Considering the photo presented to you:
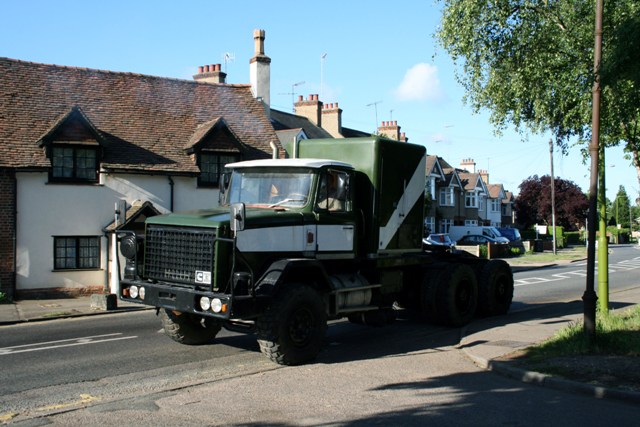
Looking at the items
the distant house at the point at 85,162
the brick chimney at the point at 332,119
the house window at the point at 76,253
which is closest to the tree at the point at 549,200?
the brick chimney at the point at 332,119

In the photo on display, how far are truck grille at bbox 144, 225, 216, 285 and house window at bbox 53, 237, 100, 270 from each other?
37.0 ft

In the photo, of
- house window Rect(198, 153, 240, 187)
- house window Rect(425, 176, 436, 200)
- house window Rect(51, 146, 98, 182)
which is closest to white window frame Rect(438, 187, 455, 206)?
house window Rect(425, 176, 436, 200)

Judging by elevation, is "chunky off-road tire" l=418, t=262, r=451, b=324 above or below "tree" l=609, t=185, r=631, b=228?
below

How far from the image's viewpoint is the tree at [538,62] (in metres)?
14.1

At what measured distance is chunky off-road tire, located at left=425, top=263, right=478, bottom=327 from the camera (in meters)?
12.5

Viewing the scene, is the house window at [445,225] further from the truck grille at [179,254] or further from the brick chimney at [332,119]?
the truck grille at [179,254]

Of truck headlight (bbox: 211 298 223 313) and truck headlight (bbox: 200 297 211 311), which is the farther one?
truck headlight (bbox: 200 297 211 311)

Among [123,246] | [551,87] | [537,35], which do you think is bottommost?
[123,246]

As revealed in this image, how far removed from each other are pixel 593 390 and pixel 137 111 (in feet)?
61.2

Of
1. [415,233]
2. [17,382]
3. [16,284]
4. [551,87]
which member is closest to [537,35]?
[551,87]

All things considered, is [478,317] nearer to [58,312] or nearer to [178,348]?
[178,348]

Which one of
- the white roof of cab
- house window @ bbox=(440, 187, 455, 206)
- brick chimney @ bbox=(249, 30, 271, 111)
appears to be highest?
brick chimney @ bbox=(249, 30, 271, 111)

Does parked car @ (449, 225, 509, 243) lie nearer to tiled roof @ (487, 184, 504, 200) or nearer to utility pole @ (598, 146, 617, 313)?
tiled roof @ (487, 184, 504, 200)

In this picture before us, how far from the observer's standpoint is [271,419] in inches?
263
